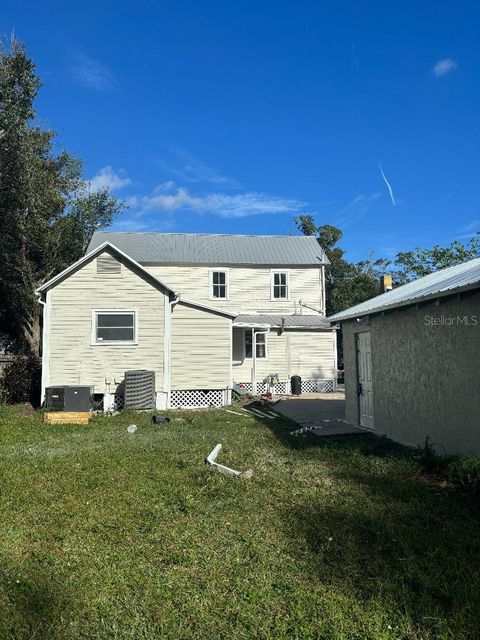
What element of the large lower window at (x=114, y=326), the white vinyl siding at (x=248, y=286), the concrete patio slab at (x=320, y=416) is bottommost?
the concrete patio slab at (x=320, y=416)

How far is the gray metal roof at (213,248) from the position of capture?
24516 mm

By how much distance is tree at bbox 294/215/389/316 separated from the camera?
3612 cm

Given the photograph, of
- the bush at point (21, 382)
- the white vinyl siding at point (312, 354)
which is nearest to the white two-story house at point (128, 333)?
the bush at point (21, 382)

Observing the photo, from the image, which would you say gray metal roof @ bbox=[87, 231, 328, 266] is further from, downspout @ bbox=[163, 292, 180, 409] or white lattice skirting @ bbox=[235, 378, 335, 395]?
downspout @ bbox=[163, 292, 180, 409]

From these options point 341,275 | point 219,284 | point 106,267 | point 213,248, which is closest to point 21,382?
point 106,267

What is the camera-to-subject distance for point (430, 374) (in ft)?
26.6

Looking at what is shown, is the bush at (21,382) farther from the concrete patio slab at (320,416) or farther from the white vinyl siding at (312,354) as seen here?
the white vinyl siding at (312,354)

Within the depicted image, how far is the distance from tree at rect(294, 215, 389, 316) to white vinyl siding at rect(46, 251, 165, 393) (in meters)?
21.6

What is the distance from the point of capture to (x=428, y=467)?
7137 millimetres

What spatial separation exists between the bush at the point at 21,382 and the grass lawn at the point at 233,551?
882 centimetres

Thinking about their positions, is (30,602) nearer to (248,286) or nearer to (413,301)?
(413,301)

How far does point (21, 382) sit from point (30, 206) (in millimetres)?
11341

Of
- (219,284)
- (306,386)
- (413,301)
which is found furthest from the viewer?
(219,284)

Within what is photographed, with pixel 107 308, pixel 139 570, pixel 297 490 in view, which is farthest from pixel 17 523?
pixel 107 308
